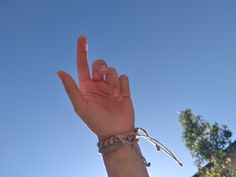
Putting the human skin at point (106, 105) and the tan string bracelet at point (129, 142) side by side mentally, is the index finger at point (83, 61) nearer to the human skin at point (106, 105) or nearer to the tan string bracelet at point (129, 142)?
the human skin at point (106, 105)

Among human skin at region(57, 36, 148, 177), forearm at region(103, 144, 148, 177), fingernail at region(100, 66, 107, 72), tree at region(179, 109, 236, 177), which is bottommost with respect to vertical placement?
forearm at region(103, 144, 148, 177)

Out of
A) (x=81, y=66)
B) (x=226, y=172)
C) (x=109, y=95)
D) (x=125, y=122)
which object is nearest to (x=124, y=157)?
(x=125, y=122)

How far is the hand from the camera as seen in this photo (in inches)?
80.1

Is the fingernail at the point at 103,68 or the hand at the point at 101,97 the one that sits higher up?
the fingernail at the point at 103,68

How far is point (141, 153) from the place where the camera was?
2.17 m

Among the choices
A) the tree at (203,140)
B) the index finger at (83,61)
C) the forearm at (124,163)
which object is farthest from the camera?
the tree at (203,140)

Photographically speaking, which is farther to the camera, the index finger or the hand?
the index finger

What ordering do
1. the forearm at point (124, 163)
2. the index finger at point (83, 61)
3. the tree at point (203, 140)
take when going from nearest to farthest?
the forearm at point (124, 163) < the index finger at point (83, 61) < the tree at point (203, 140)

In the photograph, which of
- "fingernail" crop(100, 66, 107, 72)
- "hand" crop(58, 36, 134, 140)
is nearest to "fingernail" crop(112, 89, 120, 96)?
"hand" crop(58, 36, 134, 140)

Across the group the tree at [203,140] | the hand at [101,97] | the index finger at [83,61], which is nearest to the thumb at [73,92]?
the hand at [101,97]

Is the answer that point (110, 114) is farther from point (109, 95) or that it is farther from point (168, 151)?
point (168, 151)

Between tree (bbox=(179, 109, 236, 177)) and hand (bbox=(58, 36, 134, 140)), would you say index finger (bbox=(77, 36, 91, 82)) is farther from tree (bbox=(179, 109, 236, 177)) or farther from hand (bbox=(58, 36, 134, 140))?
tree (bbox=(179, 109, 236, 177))

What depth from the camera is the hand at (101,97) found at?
204 centimetres

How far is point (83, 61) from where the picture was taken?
233 cm
